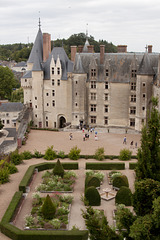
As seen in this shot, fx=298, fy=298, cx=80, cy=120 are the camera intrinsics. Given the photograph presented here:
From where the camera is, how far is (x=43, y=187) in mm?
25344

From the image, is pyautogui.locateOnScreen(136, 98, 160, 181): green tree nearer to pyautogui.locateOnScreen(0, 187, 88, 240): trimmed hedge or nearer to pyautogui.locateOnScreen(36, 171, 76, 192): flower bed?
pyautogui.locateOnScreen(0, 187, 88, 240): trimmed hedge

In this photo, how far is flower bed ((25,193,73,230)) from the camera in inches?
772

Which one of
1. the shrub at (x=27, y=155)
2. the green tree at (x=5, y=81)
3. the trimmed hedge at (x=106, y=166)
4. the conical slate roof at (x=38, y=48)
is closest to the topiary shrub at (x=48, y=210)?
the trimmed hedge at (x=106, y=166)

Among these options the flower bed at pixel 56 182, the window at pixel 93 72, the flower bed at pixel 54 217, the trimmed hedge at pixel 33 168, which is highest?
the window at pixel 93 72

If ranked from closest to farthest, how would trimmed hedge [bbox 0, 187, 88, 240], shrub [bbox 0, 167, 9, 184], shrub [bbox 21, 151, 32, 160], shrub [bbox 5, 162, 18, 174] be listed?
trimmed hedge [bbox 0, 187, 88, 240] < shrub [bbox 0, 167, 9, 184] < shrub [bbox 5, 162, 18, 174] < shrub [bbox 21, 151, 32, 160]

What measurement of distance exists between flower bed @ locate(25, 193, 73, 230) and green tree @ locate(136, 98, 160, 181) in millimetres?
8962

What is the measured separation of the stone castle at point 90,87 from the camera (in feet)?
143

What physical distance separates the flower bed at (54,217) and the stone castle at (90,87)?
23475 millimetres

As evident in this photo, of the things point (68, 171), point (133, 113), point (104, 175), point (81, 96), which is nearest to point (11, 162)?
point (68, 171)

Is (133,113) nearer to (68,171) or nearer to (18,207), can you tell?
(68,171)

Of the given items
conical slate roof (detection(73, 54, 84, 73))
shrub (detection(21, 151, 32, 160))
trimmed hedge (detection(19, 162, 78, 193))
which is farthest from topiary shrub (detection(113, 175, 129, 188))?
conical slate roof (detection(73, 54, 84, 73))

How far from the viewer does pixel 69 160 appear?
33.2 metres

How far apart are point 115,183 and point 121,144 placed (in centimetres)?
1398

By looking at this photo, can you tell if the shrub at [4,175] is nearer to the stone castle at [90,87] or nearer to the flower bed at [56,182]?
the flower bed at [56,182]
